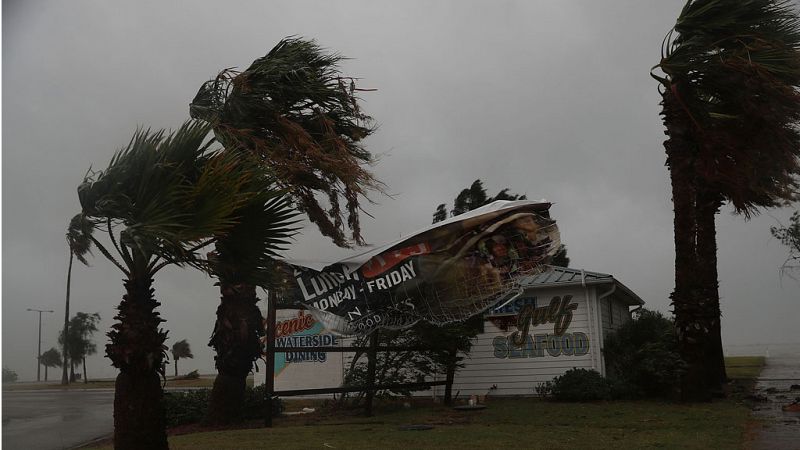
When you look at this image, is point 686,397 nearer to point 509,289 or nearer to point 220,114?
point 509,289

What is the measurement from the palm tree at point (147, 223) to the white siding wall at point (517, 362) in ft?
39.7

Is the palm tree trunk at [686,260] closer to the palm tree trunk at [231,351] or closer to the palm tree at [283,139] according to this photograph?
the palm tree at [283,139]

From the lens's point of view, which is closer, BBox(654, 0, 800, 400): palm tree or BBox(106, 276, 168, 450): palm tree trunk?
BBox(106, 276, 168, 450): palm tree trunk

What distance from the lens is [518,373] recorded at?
19438 millimetres

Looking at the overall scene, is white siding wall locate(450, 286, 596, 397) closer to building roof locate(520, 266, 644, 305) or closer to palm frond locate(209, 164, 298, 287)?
building roof locate(520, 266, 644, 305)

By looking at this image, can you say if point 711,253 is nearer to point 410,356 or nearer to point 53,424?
point 410,356

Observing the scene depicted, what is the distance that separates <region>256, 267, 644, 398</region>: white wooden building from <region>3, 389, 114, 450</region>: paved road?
14.7ft

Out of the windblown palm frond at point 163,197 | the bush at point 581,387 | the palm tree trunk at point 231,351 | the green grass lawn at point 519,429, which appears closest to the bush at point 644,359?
the bush at point 581,387

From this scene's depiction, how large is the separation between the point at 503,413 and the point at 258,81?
345 inches

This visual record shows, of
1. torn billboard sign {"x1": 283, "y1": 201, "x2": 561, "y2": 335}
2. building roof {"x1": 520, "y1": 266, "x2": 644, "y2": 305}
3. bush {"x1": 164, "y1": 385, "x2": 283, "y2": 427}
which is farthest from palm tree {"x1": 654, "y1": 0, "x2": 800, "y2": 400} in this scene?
bush {"x1": 164, "y1": 385, "x2": 283, "y2": 427}

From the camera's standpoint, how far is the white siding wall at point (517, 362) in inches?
740

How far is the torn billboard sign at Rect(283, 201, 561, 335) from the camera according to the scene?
37.2 feet

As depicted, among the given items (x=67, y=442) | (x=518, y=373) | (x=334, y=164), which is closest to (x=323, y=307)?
(x=334, y=164)

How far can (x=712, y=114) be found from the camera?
1540 cm
